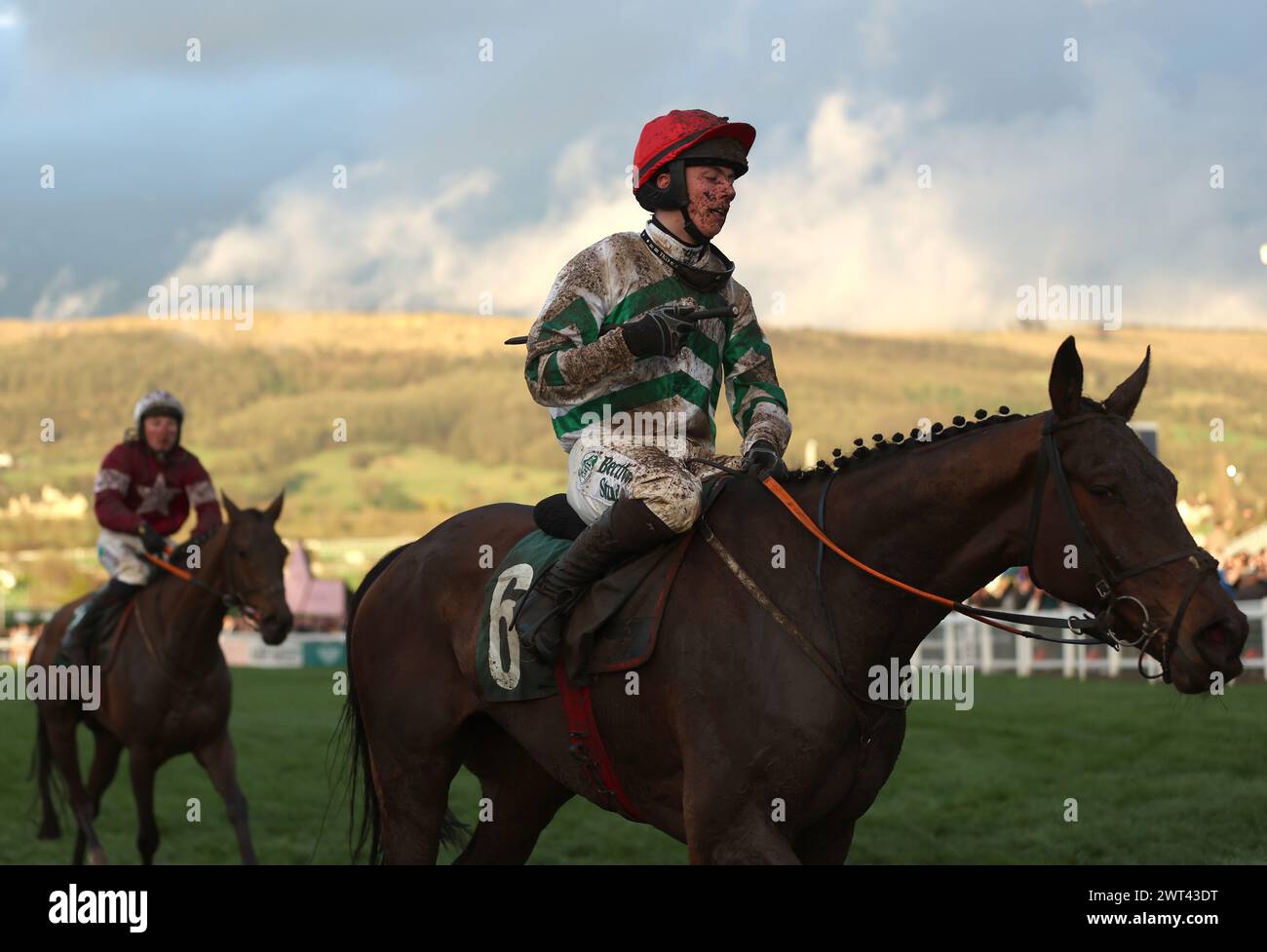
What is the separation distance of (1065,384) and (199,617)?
726 centimetres

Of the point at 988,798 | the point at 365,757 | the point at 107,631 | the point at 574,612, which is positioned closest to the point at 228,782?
the point at 107,631

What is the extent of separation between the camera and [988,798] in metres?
11.3

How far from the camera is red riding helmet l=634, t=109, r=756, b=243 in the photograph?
185 inches

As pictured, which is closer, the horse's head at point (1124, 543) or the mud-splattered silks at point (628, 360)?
the horse's head at point (1124, 543)

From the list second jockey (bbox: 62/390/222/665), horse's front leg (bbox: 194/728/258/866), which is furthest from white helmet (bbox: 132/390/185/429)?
horse's front leg (bbox: 194/728/258/866)

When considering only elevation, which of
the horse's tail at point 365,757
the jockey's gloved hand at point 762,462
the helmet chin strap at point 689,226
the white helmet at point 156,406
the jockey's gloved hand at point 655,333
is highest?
the white helmet at point 156,406

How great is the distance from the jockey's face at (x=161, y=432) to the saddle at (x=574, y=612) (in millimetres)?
5784

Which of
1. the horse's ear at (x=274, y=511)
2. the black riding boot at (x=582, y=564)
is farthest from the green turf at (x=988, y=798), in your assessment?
the black riding boot at (x=582, y=564)

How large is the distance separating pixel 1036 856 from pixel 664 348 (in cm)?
596

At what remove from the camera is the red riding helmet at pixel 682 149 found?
4699 millimetres

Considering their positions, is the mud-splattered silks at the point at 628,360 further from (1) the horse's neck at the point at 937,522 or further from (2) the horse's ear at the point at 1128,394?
(2) the horse's ear at the point at 1128,394

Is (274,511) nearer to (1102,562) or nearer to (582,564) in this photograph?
(582,564)

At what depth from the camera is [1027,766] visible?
12383 millimetres
